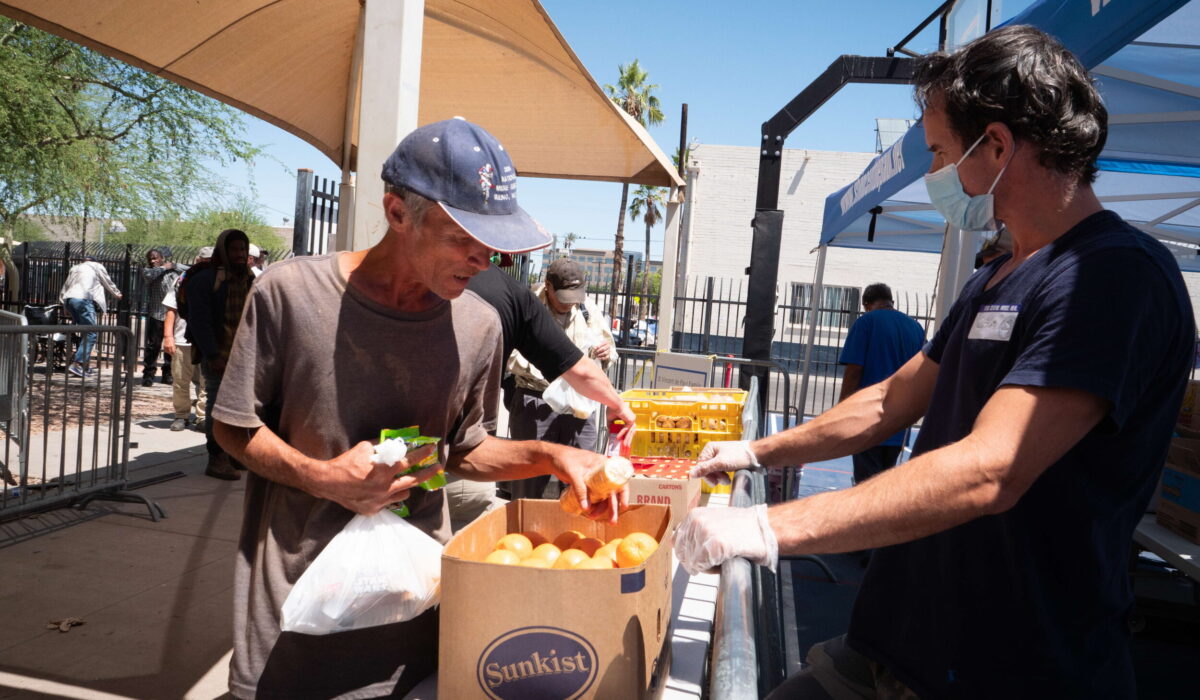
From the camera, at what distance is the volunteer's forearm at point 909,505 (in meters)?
1.44

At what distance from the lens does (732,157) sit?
1316 inches

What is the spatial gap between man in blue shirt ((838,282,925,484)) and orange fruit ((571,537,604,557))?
5494 mm

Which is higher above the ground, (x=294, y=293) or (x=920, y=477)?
(x=294, y=293)

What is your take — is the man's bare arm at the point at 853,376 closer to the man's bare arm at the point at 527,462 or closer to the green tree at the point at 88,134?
the man's bare arm at the point at 527,462

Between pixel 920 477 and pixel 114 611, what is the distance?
183 inches

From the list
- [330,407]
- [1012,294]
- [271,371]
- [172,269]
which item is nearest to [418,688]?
[330,407]

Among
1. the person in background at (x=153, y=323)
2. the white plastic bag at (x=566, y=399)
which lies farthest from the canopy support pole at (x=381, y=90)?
the person in background at (x=153, y=323)

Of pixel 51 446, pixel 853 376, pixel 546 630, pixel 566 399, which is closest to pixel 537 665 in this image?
pixel 546 630

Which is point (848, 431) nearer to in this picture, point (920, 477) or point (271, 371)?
point (920, 477)

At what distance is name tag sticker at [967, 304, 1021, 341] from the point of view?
5.46ft

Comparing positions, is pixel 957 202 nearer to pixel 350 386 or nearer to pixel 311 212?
pixel 350 386

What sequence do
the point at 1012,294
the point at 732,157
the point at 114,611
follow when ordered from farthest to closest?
1. the point at 732,157
2. the point at 114,611
3. the point at 1012,294

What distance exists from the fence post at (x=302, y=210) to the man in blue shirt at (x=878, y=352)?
7.17m

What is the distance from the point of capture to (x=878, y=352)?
7125 millimetres
